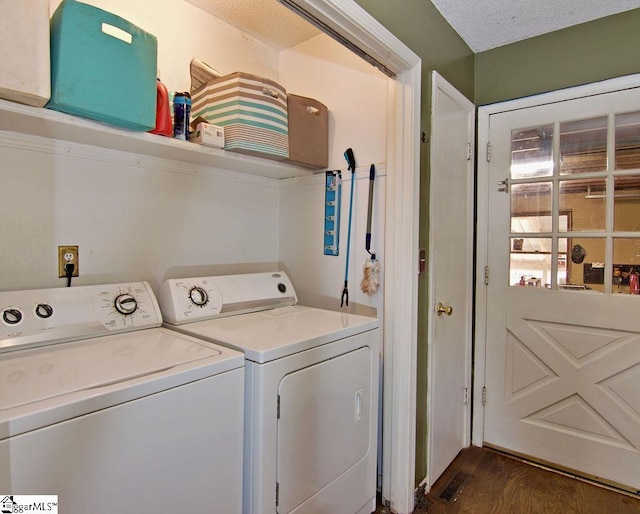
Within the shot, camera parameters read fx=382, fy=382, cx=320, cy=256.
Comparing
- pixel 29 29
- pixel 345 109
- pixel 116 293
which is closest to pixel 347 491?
pixel 116 293

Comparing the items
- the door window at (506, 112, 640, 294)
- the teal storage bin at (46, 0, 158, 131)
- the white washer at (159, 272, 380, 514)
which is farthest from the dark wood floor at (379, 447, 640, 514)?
the teal storage bin at (46, 0, 158, 131)

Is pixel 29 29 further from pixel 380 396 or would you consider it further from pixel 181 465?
pixel 380 396

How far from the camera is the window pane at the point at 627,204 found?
1.90 metres

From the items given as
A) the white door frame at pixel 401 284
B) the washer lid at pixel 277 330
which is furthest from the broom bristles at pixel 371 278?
the washer lid at pixel 277 330

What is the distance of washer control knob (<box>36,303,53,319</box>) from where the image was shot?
4.17ft

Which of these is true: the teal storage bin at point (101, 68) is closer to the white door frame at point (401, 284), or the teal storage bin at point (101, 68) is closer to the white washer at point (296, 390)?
the white washer at point (296, 390)

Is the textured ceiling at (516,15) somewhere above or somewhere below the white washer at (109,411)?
above

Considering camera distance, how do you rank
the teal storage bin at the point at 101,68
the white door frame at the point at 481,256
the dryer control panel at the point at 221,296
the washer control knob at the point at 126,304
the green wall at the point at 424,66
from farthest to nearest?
the white door frame at the point at 481,256 < the green wall at the point at 424,66 < the dryer control panel at the point at 221,296 < the washer control knob at the point at 126,304 < the teal storage bin at the point at 101,68

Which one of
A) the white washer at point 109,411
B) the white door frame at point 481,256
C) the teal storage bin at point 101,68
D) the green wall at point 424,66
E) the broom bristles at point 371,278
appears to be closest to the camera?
Answer: the white washer at point 109,411

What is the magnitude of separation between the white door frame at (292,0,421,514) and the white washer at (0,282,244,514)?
0.84 meters

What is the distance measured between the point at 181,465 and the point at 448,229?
1.66 meters

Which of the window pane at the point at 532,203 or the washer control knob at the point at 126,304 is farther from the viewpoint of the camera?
the window pane at the point at 532,203

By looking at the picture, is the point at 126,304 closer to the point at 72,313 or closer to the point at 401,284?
the point at 72,313

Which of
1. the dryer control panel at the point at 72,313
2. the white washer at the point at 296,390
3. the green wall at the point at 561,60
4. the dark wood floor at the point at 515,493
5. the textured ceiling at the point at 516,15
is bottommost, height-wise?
the dark wood floor at the point at 515,493
